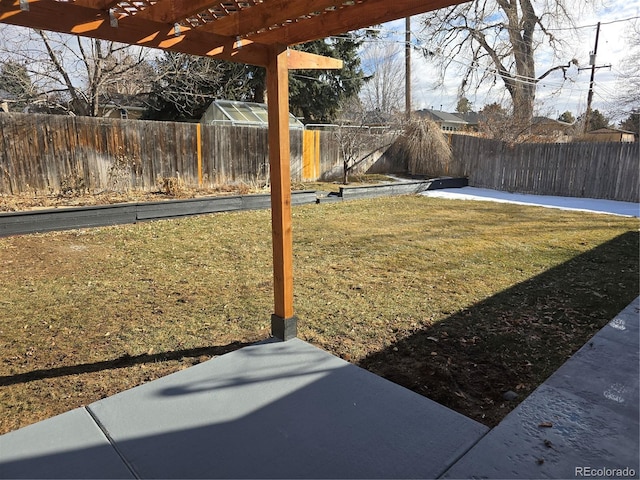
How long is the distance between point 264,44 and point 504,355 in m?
2.79

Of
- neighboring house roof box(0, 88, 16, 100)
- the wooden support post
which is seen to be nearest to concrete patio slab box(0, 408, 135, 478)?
the wooden support post

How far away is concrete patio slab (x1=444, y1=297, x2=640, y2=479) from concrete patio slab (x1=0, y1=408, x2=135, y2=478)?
5.16 ft

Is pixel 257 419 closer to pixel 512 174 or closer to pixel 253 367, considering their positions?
pixel 253 367

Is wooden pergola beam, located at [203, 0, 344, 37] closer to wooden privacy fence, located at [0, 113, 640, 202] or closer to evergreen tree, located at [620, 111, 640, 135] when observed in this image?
wooden privacy fence, located at [0, 113, 640, 202]

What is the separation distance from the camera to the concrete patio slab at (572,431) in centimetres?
180

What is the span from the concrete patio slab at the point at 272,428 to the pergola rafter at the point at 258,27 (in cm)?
69

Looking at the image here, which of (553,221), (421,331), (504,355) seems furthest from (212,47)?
(553,221)

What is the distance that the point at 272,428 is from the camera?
208cm

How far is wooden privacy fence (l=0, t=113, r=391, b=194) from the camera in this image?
8.04 m

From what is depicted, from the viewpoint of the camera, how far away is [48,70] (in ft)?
34.1

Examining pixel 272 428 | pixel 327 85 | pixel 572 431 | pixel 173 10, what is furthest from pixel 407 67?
pixel 272 428

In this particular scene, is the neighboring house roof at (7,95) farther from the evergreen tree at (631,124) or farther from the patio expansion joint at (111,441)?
the evergreen tree at (631,124)

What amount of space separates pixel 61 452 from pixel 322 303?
7.99 ft

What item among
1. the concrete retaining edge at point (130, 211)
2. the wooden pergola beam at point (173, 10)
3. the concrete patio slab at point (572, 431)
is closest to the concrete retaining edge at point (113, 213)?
the concrete retaining edge at point (130, 211)
